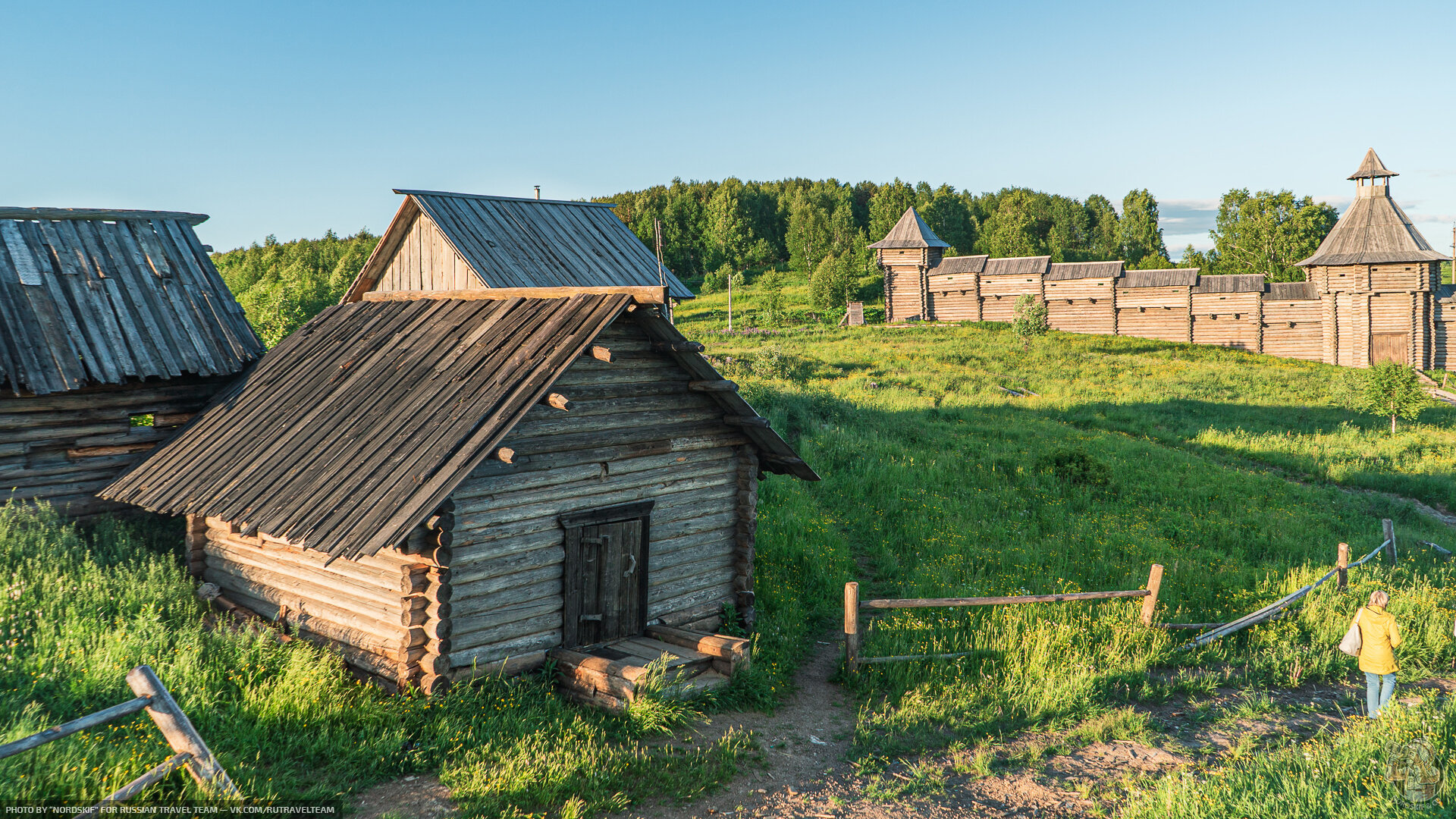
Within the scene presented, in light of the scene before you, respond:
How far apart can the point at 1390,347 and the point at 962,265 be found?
23134mm

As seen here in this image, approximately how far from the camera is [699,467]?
1122 cm

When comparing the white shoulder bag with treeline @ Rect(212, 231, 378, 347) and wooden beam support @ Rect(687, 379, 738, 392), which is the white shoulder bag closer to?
wooden beam support @ Rect(687, 379, 738, 392)

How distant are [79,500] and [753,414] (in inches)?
432

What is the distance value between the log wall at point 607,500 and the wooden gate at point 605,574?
12 cm

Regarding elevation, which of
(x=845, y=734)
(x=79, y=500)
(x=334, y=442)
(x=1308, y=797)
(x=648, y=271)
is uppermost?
(x=648, y=271)

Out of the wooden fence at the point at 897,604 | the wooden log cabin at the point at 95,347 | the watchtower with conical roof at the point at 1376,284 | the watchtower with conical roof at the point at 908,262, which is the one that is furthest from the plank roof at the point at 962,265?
the wooden log cabin at the point at 95,347

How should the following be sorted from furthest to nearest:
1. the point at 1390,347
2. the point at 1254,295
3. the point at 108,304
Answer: the point at 1254,295
the point at 1390,347
the point at 108,304

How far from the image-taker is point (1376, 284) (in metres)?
43.9

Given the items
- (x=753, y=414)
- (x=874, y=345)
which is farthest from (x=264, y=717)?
(x=874, y=345)

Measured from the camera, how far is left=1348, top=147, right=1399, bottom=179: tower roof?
45.5 m

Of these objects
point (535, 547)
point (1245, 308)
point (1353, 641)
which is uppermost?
point (1245, 308)

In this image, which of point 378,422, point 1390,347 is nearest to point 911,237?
point 1390,347

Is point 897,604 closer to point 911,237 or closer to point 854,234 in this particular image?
point 911,237

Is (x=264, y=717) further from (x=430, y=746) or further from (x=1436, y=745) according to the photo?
(x=1436, y=745)
